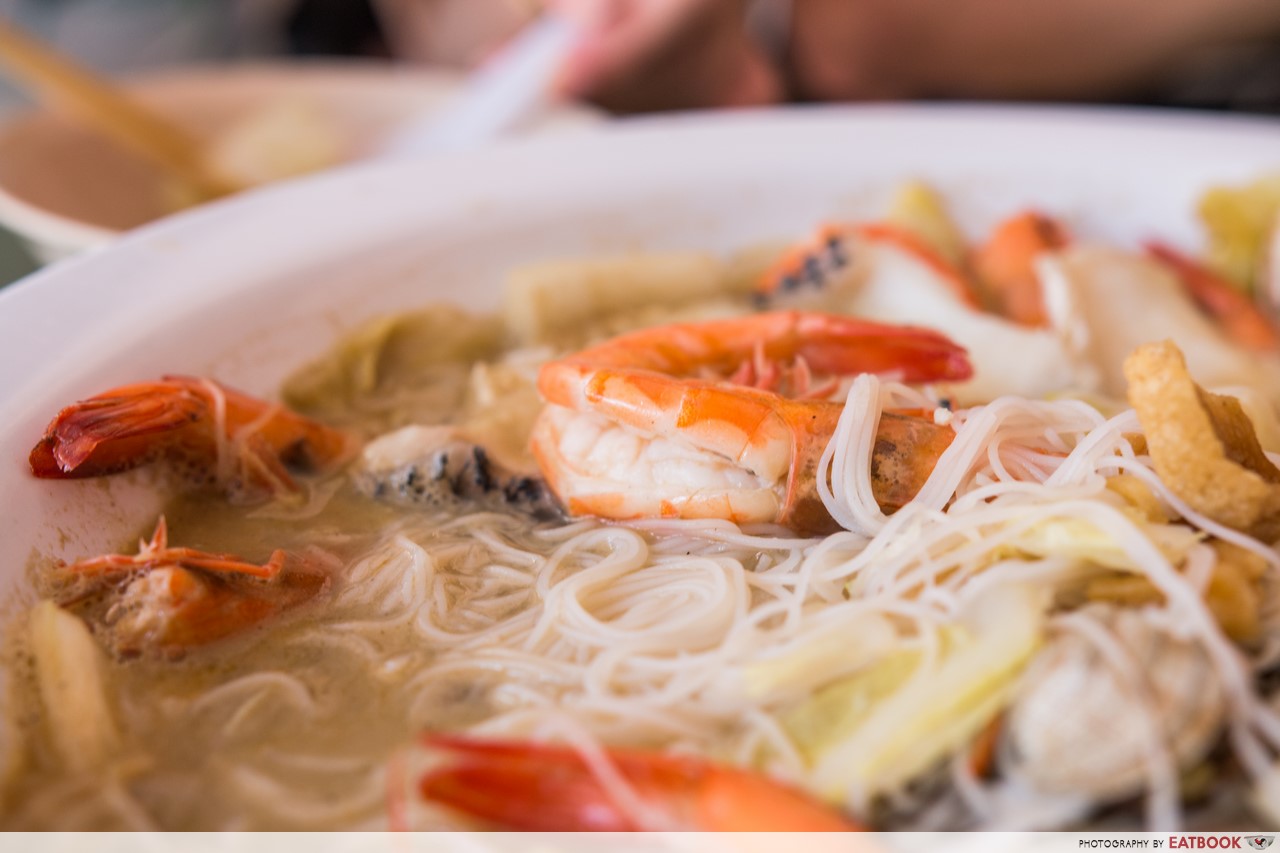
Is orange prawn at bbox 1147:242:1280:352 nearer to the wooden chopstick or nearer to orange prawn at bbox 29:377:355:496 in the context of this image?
orange prawn at bbox 29:377:355:496

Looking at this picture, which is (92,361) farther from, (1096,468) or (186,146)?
(1096,468)

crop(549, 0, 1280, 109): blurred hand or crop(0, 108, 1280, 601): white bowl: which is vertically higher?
crop(549, 0, 1280, 109): blurred hand

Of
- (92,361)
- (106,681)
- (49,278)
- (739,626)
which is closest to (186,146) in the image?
(49,278)

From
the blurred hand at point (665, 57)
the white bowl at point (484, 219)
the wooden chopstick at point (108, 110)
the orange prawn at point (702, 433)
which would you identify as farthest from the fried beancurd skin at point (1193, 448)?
the wooden chopstick at point (108, 110)

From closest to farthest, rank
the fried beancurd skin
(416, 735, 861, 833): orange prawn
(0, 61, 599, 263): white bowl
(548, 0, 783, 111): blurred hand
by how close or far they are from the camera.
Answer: (416, 735, 861, 833): orange prawn
the fried beancurd skin
(0, 61, 599, 263): white bowl
(548, 0, 783, 111): blurred hand

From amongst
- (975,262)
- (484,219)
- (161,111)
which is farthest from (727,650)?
(161,111)

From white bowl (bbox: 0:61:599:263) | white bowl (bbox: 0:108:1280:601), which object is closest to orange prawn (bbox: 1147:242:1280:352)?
white bowl (bbox: 0:108:1280:601)
